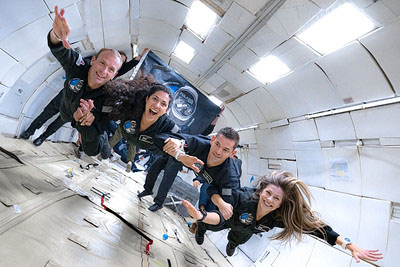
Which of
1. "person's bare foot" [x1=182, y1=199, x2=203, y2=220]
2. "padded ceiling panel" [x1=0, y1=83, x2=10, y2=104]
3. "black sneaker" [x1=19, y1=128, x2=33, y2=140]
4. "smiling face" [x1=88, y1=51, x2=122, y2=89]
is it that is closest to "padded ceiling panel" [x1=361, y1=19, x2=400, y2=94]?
"person's bare foot" [x1=182, y1=199, x2=203, y2=220]

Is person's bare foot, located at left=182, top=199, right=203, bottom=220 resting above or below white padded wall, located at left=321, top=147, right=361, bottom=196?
below

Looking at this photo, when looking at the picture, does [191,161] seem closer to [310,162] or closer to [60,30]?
[60,30]

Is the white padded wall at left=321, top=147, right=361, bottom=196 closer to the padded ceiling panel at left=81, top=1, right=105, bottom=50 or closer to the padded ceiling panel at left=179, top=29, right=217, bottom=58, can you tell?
the padded ceiling panel at left=179, top=29, right=217, bottom=58

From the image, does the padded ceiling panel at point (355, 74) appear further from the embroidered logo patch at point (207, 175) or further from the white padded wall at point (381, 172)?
the embroidered logo patch at point (207, 175)

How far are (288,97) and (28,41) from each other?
15.8 feet

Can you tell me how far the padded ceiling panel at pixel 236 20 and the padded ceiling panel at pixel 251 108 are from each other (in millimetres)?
2059

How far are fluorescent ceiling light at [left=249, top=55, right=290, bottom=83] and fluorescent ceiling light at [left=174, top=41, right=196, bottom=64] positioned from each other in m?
1.82

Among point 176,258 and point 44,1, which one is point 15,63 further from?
point 176,258

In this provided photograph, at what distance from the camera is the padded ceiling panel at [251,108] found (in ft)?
19.0

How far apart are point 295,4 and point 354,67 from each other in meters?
1.28

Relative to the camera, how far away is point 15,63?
3189 millimetres

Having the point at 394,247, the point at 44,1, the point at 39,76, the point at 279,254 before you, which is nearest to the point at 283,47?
the point at 394,247

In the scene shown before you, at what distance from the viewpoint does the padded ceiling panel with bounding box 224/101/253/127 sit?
21.3ft

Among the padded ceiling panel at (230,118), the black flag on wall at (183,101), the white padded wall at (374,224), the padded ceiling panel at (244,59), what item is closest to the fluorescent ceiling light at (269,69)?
the padded ceiling panel at (244,59)
